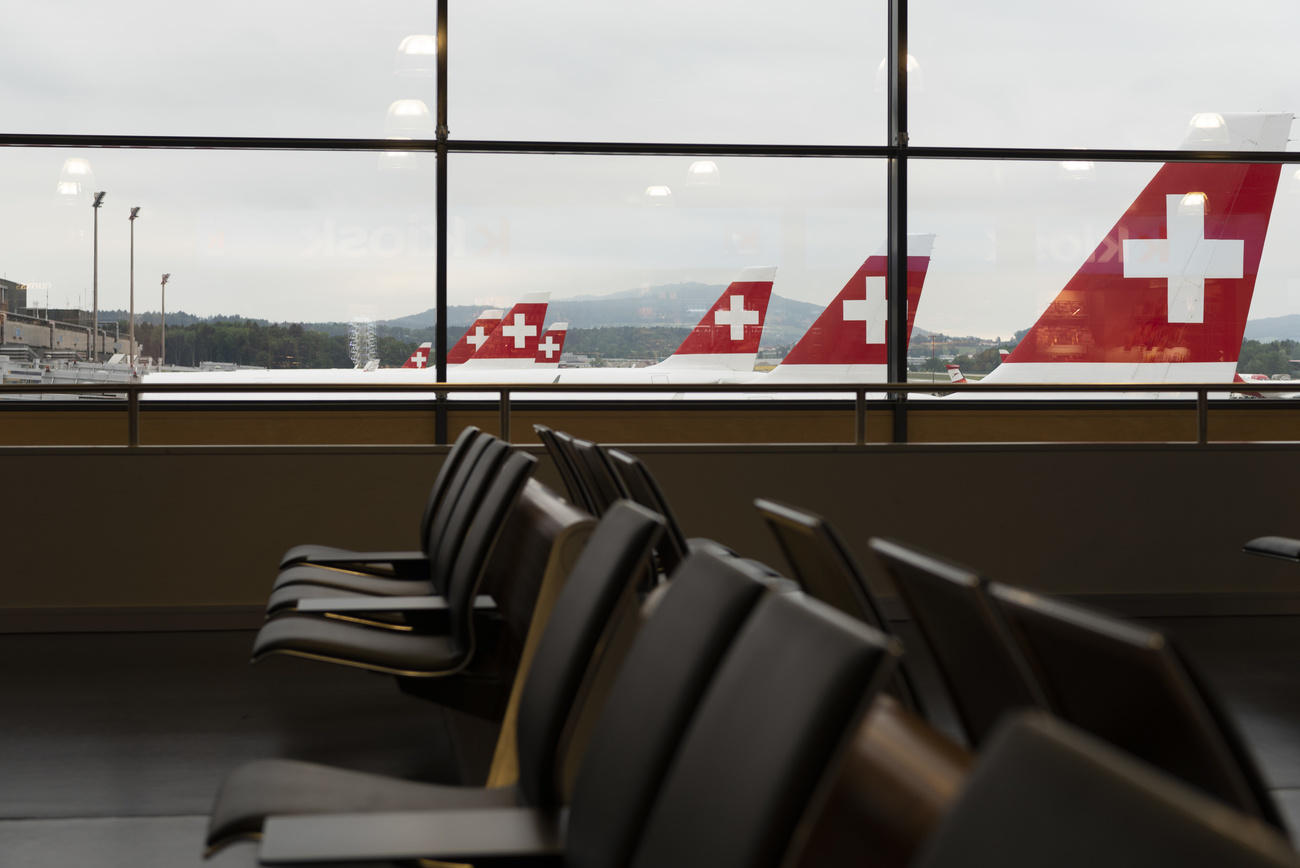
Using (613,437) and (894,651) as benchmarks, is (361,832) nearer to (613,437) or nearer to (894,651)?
(894,651)

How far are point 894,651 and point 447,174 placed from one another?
5.92 meters

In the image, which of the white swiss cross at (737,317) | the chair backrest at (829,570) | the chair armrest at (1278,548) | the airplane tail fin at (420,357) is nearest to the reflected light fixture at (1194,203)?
the white swiss cross at (737,317)

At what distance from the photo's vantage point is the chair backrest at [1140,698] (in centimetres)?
68

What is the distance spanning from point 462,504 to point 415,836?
4.98 feet

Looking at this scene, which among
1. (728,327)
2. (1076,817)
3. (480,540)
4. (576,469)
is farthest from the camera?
(728,327)

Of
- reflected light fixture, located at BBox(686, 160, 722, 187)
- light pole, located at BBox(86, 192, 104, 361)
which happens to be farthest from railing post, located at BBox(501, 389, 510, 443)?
light pole, located at BBox(86, 192, 104, 361)

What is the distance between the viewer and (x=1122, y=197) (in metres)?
7.11

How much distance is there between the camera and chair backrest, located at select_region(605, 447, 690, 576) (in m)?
2.30

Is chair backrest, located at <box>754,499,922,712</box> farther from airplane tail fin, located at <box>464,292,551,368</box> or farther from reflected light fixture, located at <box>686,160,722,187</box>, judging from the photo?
reflected light fixture, located at <box>686,160,722,187</box>

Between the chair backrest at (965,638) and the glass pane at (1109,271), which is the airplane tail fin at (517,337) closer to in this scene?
the glass pane at (1109,271)

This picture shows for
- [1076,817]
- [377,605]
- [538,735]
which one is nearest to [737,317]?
[377,605]

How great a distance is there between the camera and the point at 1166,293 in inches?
292

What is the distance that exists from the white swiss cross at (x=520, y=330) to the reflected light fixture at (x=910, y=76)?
8.03ft

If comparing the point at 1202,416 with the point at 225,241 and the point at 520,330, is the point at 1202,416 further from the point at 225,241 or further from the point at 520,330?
the point at 225,241
